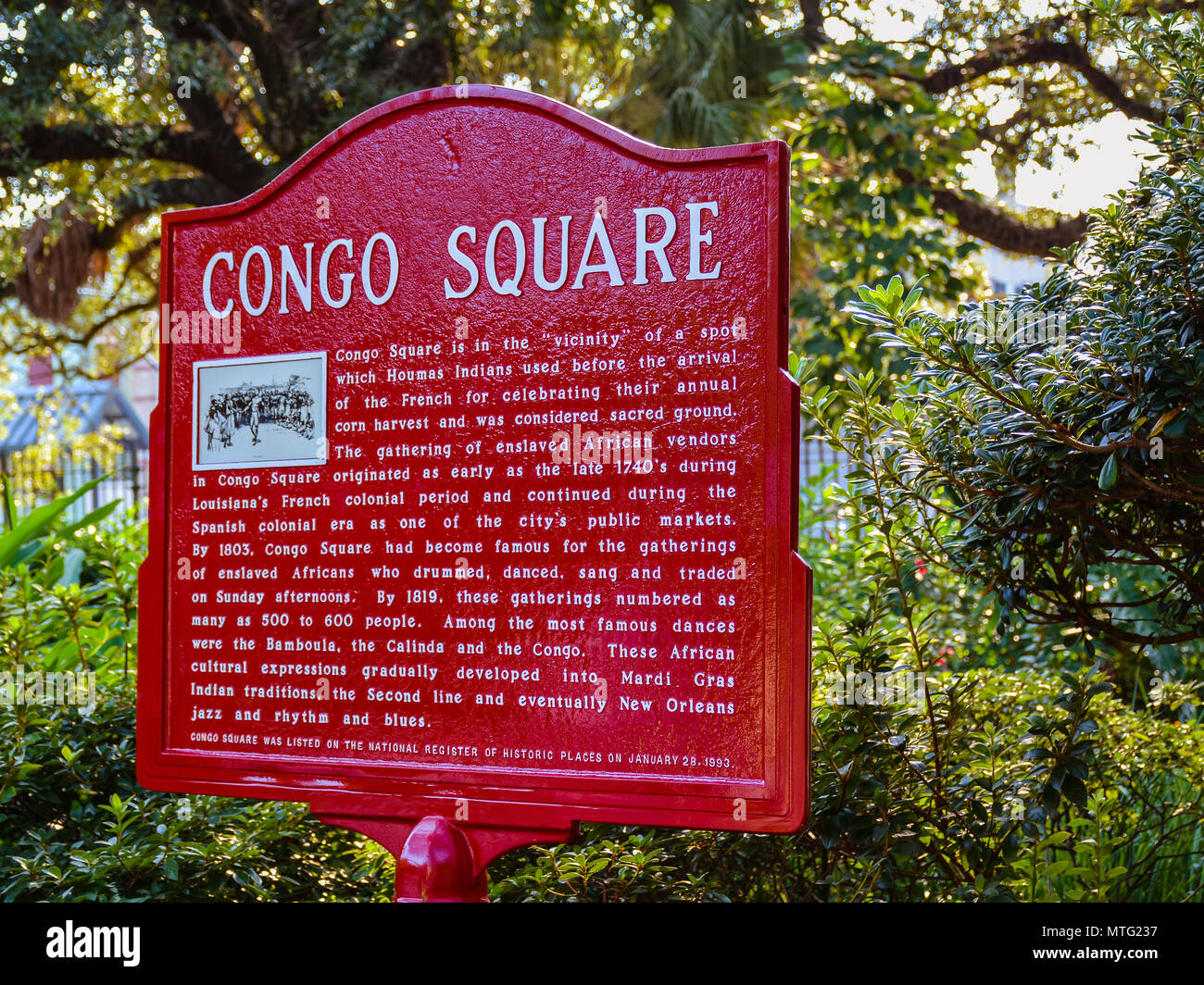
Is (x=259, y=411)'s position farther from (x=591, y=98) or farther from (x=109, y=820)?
(x=591, y=98)

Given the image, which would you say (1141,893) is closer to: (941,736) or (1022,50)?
(941,736)

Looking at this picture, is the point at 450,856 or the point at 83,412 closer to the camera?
the point at 450,856

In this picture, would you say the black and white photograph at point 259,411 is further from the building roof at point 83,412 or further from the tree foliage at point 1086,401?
the building roof at point 83,412

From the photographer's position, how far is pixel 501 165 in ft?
7.81

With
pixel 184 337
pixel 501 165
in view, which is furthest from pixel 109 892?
pixel 501 165

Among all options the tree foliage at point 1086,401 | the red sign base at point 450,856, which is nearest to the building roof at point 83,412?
the red sign base at point 450,856

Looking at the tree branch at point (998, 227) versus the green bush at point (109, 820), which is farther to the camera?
the tree branch at point (998, 227)

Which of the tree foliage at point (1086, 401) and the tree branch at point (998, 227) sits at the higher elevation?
the tree branch at point (998, 227)

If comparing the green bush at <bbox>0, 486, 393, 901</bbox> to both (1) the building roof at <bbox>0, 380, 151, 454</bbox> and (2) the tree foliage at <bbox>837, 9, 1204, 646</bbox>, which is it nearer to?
(2) the tree foliage at <bbox>837, 9, 1204, 646</bbox>

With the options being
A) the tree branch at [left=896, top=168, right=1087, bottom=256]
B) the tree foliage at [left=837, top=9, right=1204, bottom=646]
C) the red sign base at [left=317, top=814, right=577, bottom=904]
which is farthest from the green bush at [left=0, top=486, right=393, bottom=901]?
the tree branch at [left=896, top=168, right=1087, bottom=256]

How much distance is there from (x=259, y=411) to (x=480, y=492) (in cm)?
62

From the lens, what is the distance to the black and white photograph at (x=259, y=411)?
2.48 m

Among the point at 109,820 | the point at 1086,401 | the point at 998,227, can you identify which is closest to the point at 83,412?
the point at 998,227

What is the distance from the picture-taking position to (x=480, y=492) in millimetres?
2318
